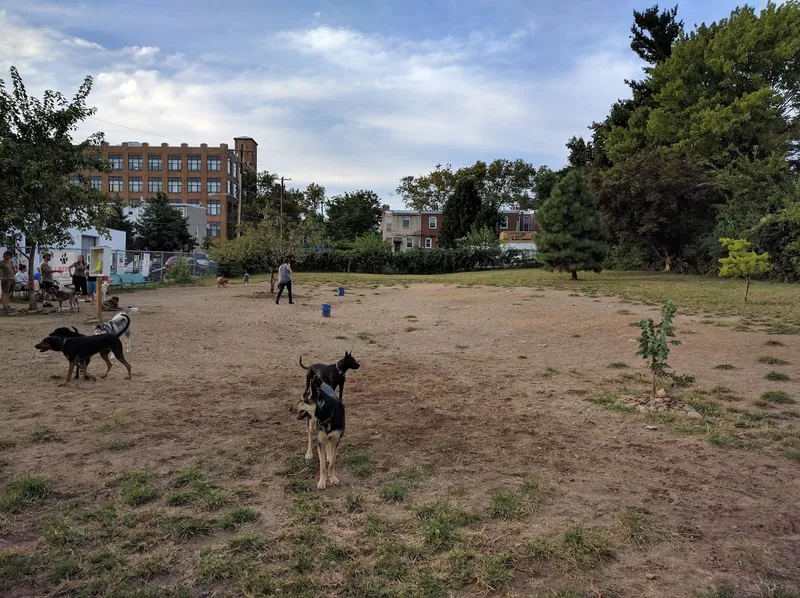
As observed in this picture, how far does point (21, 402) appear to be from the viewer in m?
6.01

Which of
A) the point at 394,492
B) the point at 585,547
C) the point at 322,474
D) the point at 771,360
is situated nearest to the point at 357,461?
the point at 322,474

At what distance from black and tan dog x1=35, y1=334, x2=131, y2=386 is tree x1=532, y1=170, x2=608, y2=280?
23552 mm

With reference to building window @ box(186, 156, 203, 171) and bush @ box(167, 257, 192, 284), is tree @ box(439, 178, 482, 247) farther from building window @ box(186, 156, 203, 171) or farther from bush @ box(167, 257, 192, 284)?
building window @ box(186, 156, 203, 171)

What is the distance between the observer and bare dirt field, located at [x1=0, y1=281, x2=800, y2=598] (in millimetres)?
2883

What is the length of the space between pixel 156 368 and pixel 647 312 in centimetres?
1271

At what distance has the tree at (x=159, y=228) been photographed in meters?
49.5

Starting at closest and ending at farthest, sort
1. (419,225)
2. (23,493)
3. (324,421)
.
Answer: (23,493), (324,421), (419,225)

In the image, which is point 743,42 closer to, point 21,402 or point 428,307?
point 428,307

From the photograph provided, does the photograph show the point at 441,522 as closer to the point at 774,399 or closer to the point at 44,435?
the point at 44,435

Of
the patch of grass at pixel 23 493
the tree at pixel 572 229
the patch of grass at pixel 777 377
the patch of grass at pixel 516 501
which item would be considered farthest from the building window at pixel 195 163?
the patch of grass at pixel 516 501

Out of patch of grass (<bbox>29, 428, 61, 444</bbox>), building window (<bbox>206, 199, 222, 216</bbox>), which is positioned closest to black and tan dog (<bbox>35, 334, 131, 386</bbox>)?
patch of grass (<bbox>29, 428, 61, 444</bbox>)

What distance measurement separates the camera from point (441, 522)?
11.2ft

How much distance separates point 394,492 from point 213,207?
86593 mm

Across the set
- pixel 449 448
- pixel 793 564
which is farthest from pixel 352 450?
pixel 793 564
